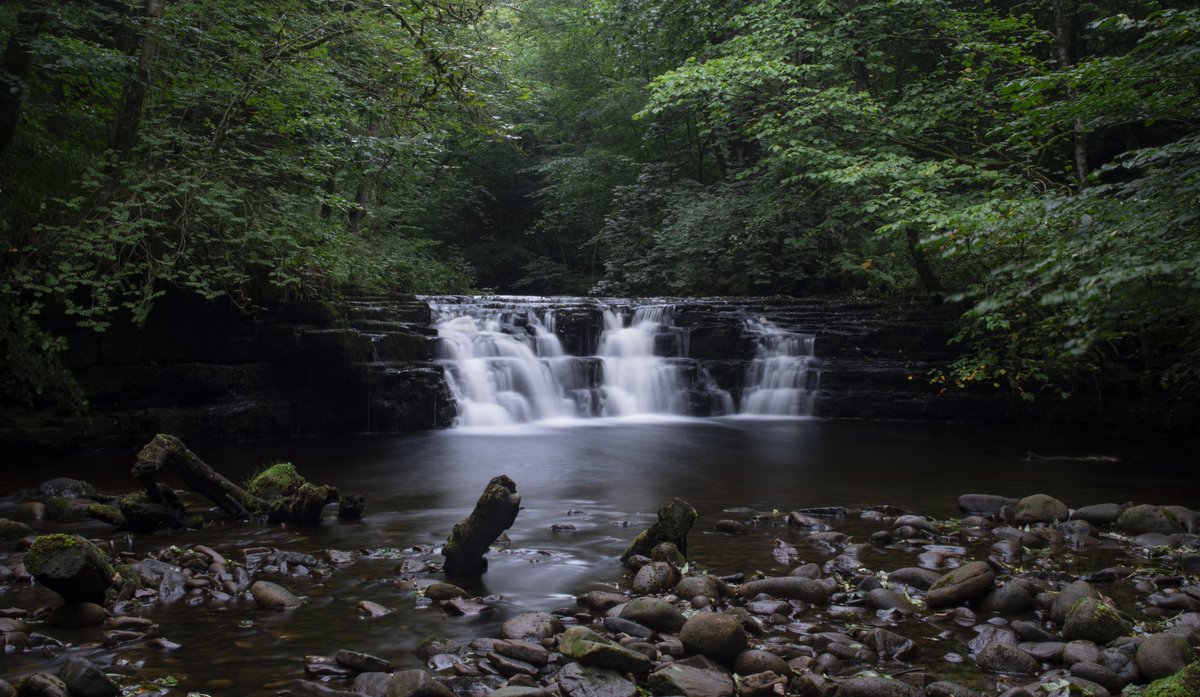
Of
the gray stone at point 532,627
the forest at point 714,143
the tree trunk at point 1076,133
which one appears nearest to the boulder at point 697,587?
the gray stone at point 532,627

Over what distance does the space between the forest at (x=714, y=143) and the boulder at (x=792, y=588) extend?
205cm

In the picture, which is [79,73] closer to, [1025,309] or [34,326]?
[34,326]

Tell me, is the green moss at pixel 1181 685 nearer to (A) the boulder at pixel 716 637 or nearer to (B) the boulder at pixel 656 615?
(A) the boulder at pixel 716 637

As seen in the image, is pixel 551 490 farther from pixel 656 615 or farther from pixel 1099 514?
pixel 1099 514

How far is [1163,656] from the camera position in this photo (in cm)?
349

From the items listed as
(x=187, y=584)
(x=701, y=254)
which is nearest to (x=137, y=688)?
(x=187, y=584)

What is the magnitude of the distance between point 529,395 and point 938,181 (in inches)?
316

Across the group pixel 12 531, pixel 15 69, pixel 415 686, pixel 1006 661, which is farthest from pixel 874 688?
pixel 15 69

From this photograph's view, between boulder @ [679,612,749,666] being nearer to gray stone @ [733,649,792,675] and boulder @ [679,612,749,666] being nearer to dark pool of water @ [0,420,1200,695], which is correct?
gray stone @ [733,649,792,675]

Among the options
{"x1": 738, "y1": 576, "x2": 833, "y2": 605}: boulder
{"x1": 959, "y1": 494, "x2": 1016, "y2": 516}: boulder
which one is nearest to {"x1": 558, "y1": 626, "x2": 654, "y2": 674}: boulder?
{"x1": 738, "y1": 576, "x2": 833, "y2": 605}: boulder

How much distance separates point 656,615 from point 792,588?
3.35 feet

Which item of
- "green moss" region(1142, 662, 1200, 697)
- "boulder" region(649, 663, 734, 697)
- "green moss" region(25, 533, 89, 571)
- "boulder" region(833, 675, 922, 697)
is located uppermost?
"green moss" region(25, 533, 89, 571)

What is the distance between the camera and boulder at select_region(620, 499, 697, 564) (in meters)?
5.50

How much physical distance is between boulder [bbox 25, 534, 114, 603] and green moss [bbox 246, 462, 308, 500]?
260 cm
